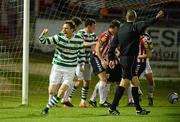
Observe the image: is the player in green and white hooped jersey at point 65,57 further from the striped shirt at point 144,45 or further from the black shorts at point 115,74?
the striped shirt at point 144,45

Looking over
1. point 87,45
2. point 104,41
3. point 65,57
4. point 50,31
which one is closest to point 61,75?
point 65,57

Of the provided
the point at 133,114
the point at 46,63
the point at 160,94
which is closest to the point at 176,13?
the point at 46,63

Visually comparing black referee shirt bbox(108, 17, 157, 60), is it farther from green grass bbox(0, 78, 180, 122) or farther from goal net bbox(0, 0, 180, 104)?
goal net bbox(0, 0, 180, 104)

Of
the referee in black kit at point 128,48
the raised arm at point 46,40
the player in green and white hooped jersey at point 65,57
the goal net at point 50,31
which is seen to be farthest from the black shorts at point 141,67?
the raised arm at point 46,40

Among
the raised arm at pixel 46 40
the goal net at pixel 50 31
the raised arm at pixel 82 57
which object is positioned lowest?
the goal net at pixel 50 31

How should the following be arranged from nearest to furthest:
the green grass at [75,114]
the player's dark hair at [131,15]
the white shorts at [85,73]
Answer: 1. the green grass at [75,114]
2. the player's dark hair at [131,15]
3. the white shorts at [85,73]

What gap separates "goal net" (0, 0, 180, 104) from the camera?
18.3 metres

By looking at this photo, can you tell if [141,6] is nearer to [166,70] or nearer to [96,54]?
[96,54]

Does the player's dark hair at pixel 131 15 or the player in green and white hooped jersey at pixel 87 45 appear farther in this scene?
the player in green and white hooped jersey at pixel 87 45

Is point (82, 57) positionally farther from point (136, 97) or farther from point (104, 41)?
point (136, 97)

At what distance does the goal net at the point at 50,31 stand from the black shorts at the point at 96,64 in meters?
2.27

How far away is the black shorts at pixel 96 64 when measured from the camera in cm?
1588

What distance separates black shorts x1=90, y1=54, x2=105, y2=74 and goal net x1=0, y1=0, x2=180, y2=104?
227 centimetres

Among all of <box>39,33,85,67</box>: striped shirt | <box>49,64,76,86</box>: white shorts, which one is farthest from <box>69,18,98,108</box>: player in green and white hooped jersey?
<box>49,64,76,86</box>: white shorts
